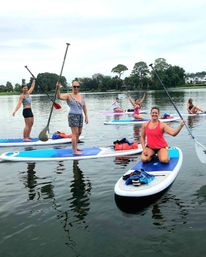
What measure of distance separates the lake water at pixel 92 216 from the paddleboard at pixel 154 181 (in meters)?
0.27

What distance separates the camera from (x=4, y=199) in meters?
7.87

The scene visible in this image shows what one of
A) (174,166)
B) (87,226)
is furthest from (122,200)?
(174,166)

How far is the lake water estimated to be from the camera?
556 cm

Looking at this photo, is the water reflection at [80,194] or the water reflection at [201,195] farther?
the water reflection at [201,195]

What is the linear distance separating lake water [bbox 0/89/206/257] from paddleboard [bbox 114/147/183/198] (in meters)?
0.27

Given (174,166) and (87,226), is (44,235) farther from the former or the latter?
(174,166)

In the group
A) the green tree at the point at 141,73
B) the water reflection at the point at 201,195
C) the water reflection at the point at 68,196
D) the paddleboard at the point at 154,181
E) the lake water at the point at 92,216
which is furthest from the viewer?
the green tree at the point at 141,73

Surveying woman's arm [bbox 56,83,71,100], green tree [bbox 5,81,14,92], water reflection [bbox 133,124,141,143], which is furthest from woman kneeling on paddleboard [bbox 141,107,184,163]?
green tree [bbox 5,81,14,92]

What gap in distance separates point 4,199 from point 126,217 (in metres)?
2.93

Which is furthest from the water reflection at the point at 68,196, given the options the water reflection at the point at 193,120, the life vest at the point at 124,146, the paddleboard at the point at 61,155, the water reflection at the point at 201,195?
the water reflection at the point at 193,120

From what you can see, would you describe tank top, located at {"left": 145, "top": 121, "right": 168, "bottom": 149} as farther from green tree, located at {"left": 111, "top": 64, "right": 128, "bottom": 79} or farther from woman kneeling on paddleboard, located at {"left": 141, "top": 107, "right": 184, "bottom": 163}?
green tree, located at {"left": 111, "top": 64, "right": 128, "bottom": 79}

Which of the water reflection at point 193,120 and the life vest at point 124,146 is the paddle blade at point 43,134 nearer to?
the life vest at point 124,146

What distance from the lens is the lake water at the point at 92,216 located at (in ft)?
18.2

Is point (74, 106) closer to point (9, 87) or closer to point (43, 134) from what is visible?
point (43, 134)
